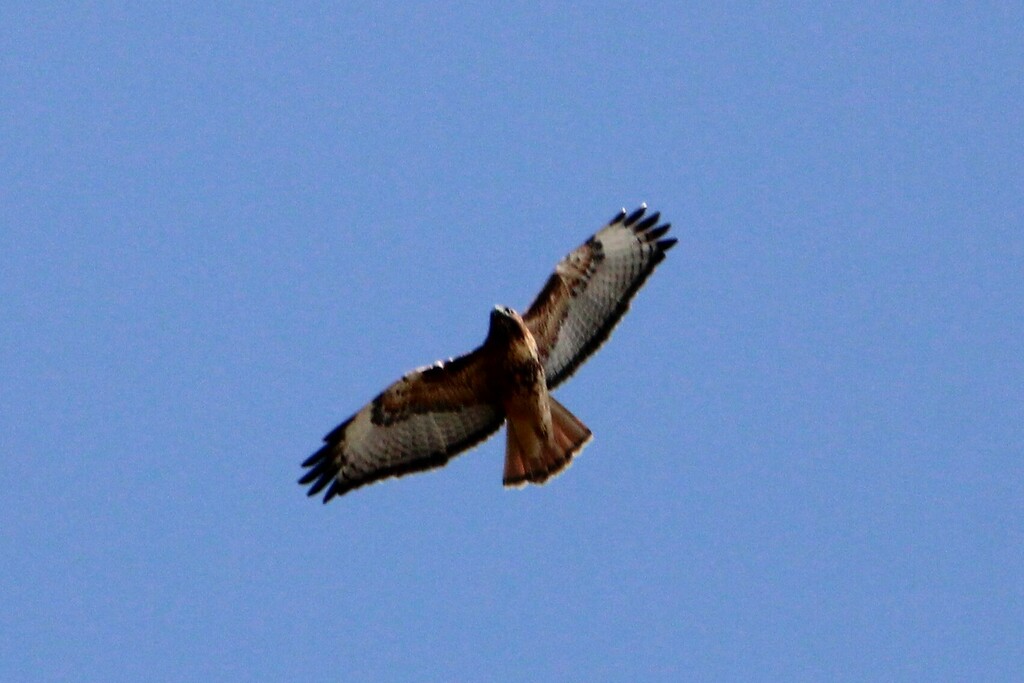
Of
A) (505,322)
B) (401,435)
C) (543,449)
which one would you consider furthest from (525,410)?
(401,435)

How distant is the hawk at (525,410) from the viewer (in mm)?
9859

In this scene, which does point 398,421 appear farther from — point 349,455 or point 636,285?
point 636,285

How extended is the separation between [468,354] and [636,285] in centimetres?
157

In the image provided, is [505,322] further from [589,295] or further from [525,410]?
[589,295]

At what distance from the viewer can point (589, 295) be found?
33.0 feet

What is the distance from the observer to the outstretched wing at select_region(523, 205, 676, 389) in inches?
393

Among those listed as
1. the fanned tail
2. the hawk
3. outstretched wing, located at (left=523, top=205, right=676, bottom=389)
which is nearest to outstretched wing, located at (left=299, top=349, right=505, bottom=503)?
the hawk

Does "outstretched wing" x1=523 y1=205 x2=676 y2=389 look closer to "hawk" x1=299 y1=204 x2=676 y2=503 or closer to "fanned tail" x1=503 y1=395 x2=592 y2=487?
"hawk" x1=299 y1=204 x2=676 y2=503

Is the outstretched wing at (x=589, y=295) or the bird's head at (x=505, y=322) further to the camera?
the outstretched wing at (x=589, y=295)

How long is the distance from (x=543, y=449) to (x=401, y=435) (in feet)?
3.63

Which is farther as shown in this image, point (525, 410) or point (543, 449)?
point (543, 449)

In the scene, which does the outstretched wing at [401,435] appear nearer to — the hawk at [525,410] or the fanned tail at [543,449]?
the hawk at [525,410]

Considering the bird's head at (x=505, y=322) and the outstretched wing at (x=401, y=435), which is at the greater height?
the bird's head at (x=505, y=322)

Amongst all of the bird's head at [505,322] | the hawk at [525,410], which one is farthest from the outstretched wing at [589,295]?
the bird's head at [505,322]
